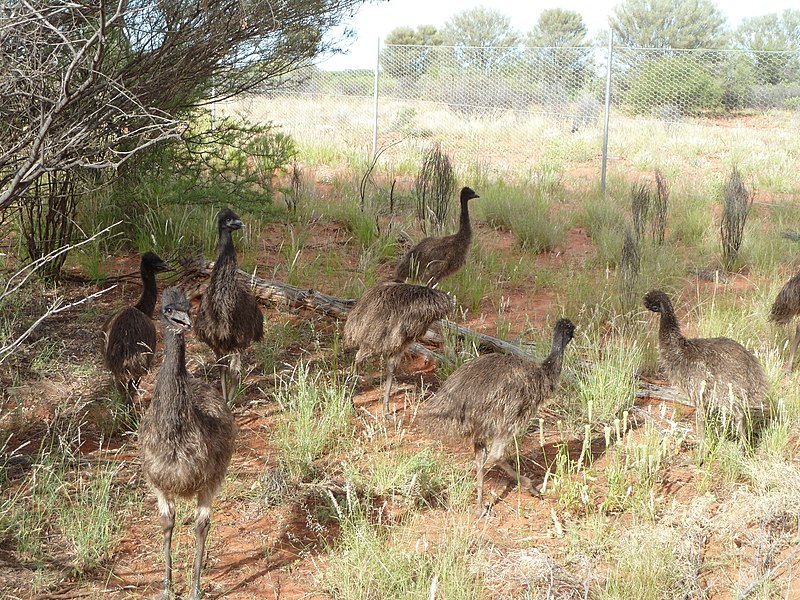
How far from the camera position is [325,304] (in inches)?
279

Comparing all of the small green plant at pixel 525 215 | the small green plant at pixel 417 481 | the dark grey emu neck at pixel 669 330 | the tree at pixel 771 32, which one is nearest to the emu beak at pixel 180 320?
the small green plant at pixel 417 481

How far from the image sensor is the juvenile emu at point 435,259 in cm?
Answer: 761

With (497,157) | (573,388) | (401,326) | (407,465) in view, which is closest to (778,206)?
(497,157)

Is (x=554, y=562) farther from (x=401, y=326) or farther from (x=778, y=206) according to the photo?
(x=778, y=206)

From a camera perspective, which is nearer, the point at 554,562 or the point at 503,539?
the point at 554,562

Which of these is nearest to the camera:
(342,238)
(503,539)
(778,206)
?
(503,539)

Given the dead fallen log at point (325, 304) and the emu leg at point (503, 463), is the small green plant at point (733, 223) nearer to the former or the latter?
the dead fallen log at point (325, 304)

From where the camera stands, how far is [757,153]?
683 inches

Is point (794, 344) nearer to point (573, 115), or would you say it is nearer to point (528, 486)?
point (528, 486)

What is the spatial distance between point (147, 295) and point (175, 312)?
106 inches

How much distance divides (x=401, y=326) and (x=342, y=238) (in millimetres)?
4264

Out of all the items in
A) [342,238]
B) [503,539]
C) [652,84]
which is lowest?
[503,539]

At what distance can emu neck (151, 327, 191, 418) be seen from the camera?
11.9ft

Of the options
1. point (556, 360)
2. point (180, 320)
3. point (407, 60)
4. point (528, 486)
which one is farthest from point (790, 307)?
point (407, 60)
